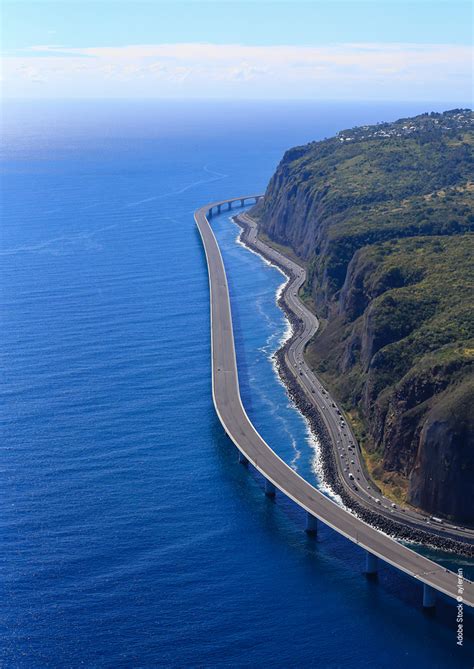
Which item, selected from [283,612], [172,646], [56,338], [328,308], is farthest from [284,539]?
[328,308]

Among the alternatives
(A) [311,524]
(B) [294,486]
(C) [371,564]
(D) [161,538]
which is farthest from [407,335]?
(D) [161,538]

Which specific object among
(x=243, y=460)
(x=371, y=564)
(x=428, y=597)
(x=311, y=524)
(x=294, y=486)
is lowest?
(x=428, y=597)

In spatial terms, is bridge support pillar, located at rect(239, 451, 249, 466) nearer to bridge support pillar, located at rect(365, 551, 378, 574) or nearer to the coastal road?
the coastal road

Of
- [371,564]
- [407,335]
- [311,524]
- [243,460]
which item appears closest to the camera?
[371,564]

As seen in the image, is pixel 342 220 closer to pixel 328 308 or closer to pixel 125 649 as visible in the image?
pixel 328 308

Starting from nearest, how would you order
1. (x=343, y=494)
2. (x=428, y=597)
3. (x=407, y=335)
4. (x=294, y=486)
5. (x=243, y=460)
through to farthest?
1. (x=428, y=597)
2. (x=294, y=486)
3. (x=343, y=494)
4. (x=243, y=460)
5. (x=407, y=335)

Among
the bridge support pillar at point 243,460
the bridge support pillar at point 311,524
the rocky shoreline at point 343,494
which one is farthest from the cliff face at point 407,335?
the bridge support pillar at point 243,460

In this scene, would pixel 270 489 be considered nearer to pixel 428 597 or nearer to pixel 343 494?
pixel 343 494

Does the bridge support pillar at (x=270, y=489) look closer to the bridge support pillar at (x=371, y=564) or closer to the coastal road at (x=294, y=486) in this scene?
the coastal road at (x=294, y=486)
